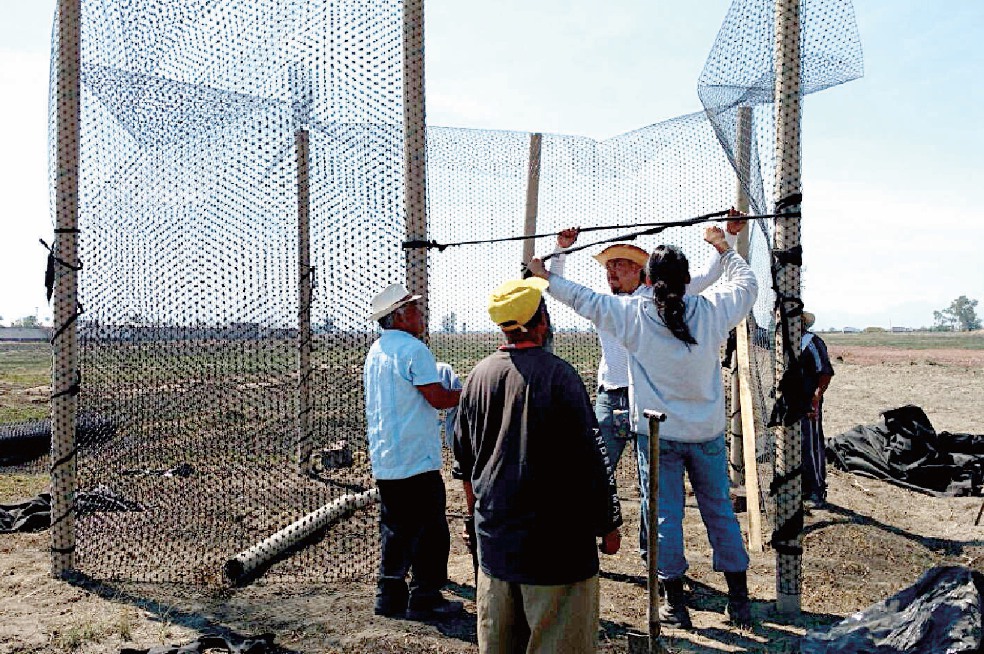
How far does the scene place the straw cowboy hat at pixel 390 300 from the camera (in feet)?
14.0

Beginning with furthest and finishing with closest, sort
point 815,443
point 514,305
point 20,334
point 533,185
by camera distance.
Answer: point 20,334 → point 533,185 → point 815,443 → point 514,305

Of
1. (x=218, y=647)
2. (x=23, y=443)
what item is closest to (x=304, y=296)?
(x=218, y=647)

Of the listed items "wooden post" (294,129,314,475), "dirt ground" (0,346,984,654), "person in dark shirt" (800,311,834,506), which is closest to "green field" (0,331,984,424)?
"wooden post" (294,129,314,475)

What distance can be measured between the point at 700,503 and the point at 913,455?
18.3 ft

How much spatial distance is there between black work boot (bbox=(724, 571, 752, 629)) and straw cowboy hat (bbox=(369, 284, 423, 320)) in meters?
2.20

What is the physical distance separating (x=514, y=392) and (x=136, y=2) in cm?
393

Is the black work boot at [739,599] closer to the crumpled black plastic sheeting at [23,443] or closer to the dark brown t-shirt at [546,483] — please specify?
the dark brown t-shirt at [546,483]

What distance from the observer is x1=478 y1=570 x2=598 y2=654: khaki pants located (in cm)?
279

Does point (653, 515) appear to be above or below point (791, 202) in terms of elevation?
below

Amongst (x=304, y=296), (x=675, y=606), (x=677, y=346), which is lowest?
(x=675, y=606)

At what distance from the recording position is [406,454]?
167 inches

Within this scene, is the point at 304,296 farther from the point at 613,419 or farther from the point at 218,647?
the point at 218,647

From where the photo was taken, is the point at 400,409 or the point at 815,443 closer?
the point at 400,409

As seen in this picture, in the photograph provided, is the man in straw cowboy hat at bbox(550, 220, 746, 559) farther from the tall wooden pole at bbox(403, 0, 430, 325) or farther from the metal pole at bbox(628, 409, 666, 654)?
the metal pole at bbox(628, 409, 666, 654)
